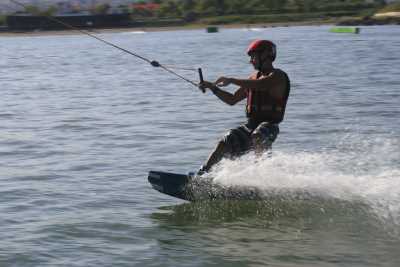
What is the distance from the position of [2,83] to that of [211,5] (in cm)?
11730

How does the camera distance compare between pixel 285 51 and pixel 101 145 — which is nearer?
pixel 101 145

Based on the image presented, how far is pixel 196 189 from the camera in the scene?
34.6 ft

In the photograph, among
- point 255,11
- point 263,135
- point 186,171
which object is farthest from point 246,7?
point 263,135

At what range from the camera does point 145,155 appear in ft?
50.8

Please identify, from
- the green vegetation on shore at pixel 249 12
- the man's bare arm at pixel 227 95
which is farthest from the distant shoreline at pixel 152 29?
the man's bare arm at pixel 227 95

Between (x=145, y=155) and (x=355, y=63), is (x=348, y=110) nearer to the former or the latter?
(x=145, y=155)

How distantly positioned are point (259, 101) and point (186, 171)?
4014mm

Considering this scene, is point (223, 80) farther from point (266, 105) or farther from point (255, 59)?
point (266, 105)

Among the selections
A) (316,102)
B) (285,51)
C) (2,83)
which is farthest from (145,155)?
(285,51)

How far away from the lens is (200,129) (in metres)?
19.0

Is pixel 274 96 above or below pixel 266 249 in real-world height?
above

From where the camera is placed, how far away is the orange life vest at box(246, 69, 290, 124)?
10016mm

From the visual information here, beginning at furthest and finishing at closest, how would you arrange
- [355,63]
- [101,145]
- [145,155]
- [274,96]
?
[355,63], [101,145], [145,155], [274,96]

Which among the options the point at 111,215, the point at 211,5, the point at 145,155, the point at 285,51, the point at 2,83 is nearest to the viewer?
the point at 111,215
